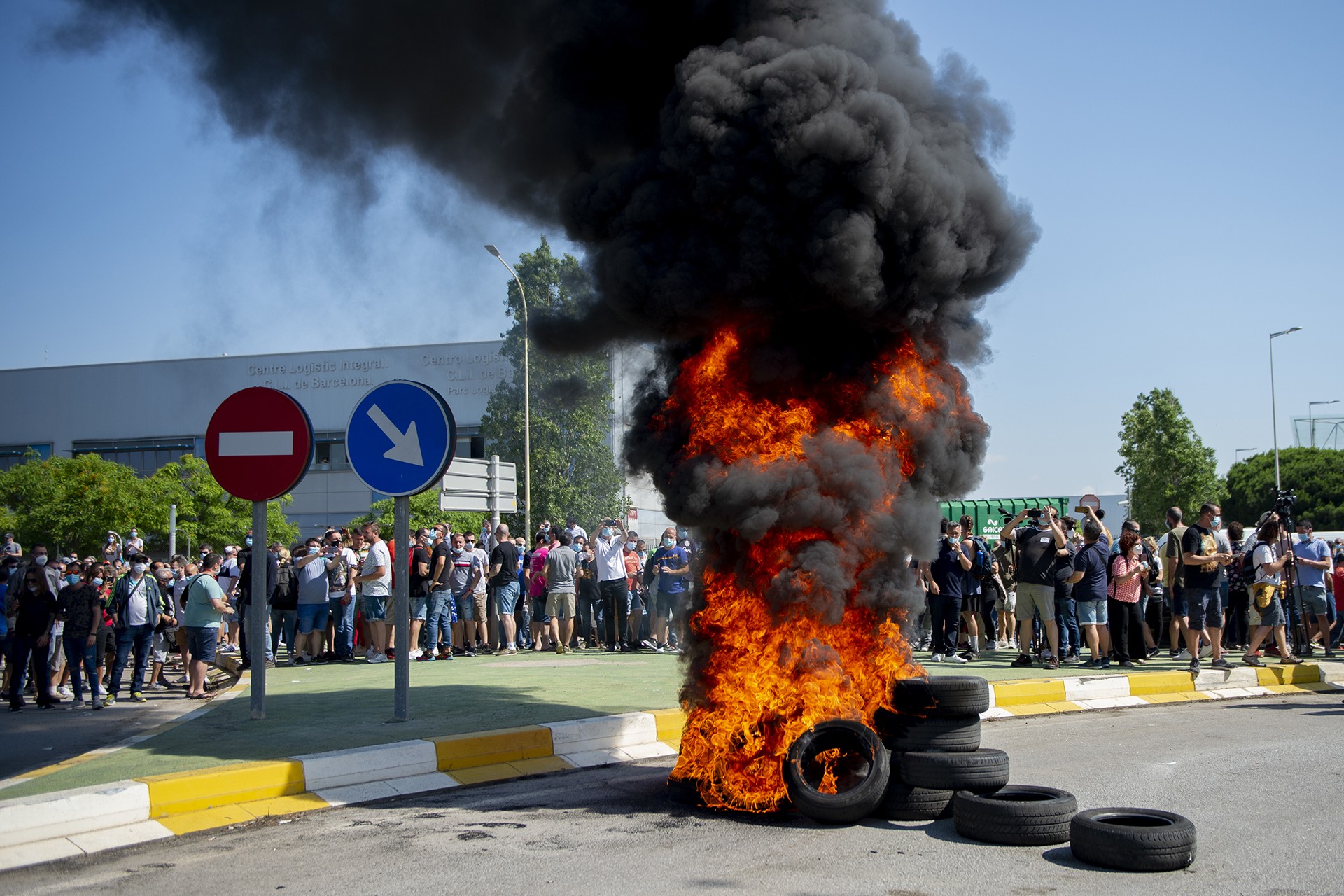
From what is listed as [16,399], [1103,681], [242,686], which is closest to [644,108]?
[1103,681]

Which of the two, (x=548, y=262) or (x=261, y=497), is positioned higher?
(x=548, y=262)

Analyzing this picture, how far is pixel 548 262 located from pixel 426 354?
75.1 feet

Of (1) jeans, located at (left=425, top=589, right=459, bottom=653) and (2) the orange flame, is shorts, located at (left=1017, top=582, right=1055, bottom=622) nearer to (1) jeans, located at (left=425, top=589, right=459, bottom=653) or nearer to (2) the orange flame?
(2) the orange flame

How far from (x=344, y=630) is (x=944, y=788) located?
1140 cm

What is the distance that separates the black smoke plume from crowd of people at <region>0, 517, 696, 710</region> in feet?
19.1

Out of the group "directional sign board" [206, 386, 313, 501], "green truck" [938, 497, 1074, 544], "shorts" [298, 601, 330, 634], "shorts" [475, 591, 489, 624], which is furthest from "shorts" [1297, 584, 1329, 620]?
"green truck" [938, 497, 1074, 544]

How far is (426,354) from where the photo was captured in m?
58.6

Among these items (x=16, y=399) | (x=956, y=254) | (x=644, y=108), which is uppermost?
(x=16, y=399)

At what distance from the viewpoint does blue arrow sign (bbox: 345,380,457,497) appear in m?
7.86

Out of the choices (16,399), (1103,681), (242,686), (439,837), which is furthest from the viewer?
(16,399)

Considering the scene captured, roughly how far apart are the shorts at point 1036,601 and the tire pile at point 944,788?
7.62 metres

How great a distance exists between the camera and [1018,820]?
5.09 meters

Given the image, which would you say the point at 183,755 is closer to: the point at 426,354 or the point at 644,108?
the point at 644,108

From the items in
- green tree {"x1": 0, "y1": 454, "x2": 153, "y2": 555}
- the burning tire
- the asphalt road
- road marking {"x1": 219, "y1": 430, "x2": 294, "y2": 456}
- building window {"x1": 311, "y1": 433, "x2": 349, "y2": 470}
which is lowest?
the asphalt road
